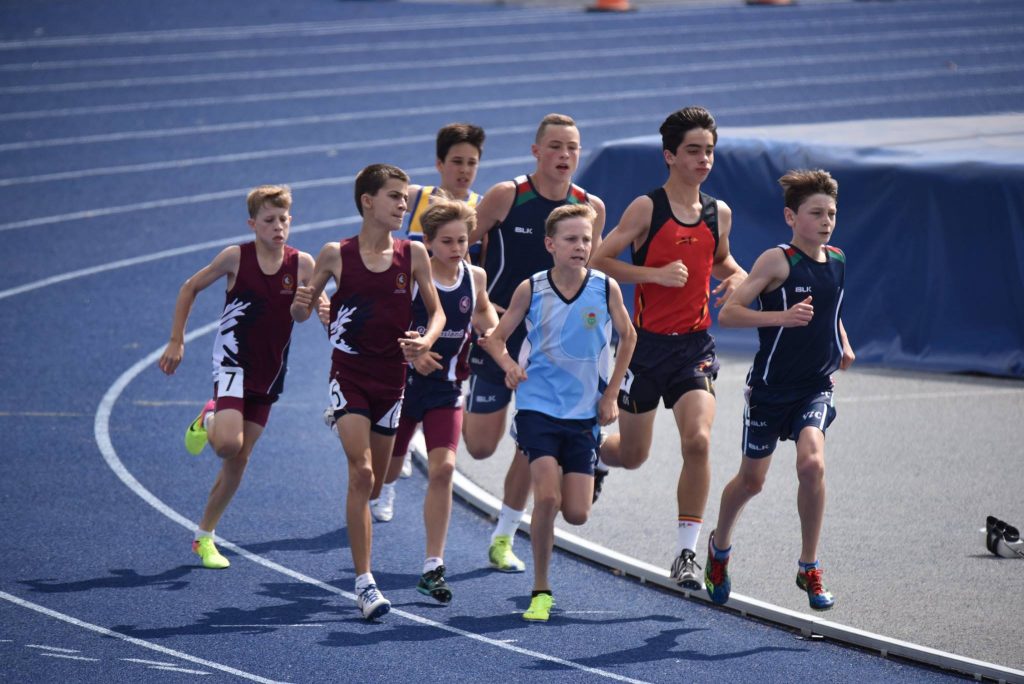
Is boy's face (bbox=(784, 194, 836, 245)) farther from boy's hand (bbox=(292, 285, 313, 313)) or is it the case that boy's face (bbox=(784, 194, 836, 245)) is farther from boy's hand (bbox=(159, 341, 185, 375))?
boy's hand (bbox=(159, 341, 185, 375))

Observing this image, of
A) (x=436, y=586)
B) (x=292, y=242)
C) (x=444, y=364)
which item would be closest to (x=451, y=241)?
(x=444, y=364)

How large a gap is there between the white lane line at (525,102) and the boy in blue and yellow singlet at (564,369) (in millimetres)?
13080

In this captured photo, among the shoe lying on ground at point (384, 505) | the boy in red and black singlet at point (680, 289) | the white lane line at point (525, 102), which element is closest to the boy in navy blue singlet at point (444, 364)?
the boy in red and black singlet at point (680, 289)

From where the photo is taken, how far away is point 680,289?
6.96m

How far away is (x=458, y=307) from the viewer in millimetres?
7031

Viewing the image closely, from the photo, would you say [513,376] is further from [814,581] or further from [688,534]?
[814,581]

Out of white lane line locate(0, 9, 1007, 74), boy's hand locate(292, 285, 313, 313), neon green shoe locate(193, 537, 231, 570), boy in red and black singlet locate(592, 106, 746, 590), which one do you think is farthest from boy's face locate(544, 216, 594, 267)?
white lane line locate(0, 9, 1007, 74)

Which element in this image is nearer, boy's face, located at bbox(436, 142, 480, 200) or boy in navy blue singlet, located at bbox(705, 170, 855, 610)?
boy in navy blue singlet, located at bbox(705, 170, 855, 610)

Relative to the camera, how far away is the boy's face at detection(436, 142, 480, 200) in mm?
7773

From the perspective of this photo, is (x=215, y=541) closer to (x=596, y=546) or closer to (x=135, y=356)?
(x=596, y=546)

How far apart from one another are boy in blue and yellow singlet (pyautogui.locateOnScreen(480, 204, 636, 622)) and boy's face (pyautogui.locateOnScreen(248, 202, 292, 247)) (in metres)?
1.34

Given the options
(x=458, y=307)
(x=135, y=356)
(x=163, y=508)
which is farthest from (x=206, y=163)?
(x=458, y=307)

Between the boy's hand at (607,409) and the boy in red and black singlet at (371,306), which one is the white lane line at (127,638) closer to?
the boy in red and black singlet at (371,306)

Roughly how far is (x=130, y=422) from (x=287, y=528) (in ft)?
7.65
